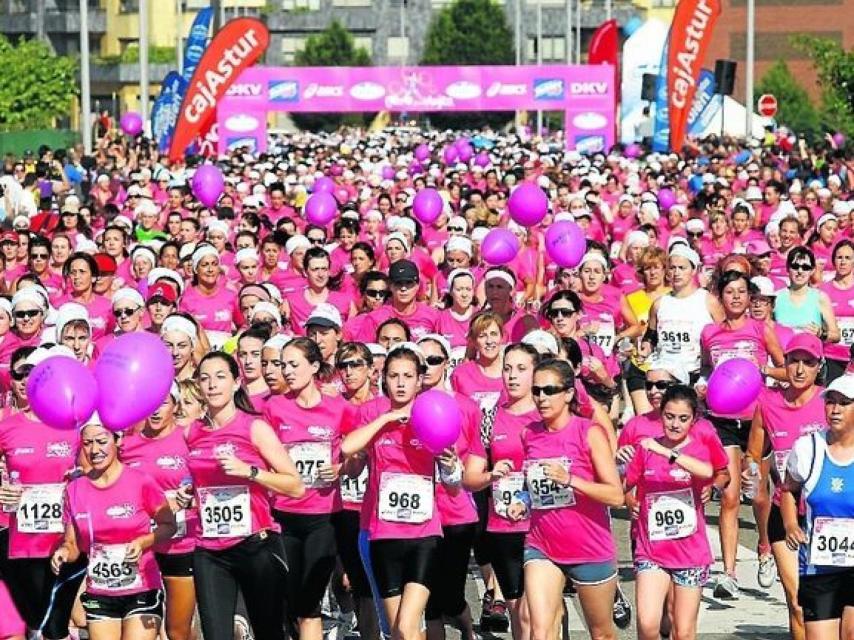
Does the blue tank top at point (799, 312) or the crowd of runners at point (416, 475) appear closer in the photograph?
the crowd of runners at point (416, 475)

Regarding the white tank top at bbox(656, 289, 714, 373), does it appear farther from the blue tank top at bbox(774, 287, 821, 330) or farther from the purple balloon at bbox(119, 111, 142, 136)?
the purple balloon at bbox(119, 111, 142, 136)

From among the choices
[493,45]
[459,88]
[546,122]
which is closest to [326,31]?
[493,45]

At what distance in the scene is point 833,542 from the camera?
9.66 m

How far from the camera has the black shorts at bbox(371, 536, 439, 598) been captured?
10422 mm

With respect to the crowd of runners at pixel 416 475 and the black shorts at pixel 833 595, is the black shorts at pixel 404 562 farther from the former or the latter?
the black shorts at pixel 833 595

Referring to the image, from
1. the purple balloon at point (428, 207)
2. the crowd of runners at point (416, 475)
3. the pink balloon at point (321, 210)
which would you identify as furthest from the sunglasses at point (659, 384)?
the pink balloon at point (321, 210)

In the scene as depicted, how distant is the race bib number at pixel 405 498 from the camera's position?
10422mm

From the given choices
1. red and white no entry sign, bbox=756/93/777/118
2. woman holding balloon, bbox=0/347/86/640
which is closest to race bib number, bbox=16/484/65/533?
woman holding balloon, bbox=0/347/86/640

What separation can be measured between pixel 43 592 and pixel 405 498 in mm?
1675

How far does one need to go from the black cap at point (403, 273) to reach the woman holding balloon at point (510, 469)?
3321 millimetres

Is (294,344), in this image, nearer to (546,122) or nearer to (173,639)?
(173,639)

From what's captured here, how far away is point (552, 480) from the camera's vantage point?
1021 cm

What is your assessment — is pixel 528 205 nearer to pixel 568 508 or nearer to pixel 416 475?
pixel 416 475

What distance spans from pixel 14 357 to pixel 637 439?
3077mm
